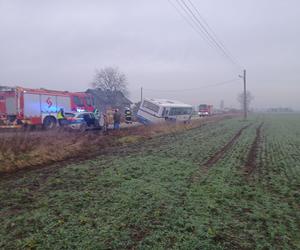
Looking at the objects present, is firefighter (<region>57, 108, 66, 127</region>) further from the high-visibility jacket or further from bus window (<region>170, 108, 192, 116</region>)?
bus window (<region>170, 108, 192, 116</region>)

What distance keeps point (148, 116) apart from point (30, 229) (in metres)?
31.5

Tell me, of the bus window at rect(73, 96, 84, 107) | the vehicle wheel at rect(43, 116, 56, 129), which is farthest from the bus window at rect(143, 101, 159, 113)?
the vehicle wheel at rect(43, 116, 56, 129)

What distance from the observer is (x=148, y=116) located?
36.9 m

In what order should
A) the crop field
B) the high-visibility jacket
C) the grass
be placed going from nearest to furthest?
the crop field
the grass
the high-visibility jacket

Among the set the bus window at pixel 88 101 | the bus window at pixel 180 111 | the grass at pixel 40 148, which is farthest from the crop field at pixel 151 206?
the bus window at pixel 180 111

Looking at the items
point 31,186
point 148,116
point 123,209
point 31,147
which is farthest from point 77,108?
point 123,209

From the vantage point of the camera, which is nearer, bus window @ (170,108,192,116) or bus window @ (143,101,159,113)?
bus window @ (143,101,159,113)

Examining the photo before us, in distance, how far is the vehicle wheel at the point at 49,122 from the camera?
83.1 ft

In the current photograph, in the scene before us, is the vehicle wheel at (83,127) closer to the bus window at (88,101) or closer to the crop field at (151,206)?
the bus window at (88,101)

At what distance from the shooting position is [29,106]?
945 inches

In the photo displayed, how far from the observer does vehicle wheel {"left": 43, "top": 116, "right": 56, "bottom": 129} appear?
25.3m

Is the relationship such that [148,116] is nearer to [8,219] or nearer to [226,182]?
[226,182]

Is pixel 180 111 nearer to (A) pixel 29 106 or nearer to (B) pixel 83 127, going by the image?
(B) pixel 83 127

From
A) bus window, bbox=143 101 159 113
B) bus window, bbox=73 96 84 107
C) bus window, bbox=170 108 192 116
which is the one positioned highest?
bus window, bbox=73 96 84 107
